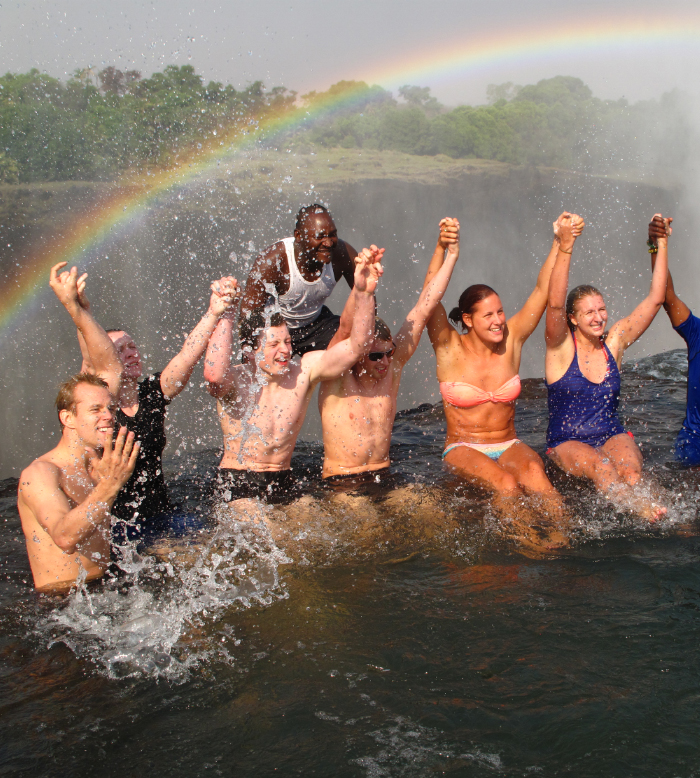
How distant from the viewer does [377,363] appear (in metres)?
4.82

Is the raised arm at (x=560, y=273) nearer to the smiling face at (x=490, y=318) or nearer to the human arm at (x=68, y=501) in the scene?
the smiling face at (x=490, y=318)

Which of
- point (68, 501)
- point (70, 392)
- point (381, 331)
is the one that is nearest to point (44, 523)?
point (68, 501)

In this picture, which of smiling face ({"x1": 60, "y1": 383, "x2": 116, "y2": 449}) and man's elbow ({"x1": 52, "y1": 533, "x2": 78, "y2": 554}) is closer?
man's elbow ({"x1": 52, "y1": 533, "x2": 78, "y2": 554})

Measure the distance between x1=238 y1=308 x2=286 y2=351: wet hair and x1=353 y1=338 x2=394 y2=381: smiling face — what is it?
2.16 feet

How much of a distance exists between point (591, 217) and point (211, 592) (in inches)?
903

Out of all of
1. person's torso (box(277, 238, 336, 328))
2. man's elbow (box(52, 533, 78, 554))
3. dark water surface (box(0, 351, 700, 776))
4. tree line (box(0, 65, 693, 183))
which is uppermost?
tree line (box(0, 65, 693, 183))

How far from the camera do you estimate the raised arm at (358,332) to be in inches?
169

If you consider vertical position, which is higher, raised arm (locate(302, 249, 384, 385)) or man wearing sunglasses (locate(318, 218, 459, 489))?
raised arm (locate(302, 249, 384, 385))

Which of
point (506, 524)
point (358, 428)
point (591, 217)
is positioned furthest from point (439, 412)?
point (591, 217)

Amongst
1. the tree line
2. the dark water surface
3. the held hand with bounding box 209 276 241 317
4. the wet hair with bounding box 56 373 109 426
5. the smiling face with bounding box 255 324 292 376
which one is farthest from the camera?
the tree line

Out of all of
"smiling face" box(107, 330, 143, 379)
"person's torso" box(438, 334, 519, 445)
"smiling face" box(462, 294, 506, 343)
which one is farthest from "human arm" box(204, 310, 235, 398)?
"smiling face" box(462, 294, 506, 343)

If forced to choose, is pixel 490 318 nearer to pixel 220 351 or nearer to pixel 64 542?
pixel 220 351

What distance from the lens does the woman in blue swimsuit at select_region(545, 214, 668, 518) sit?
4840mm

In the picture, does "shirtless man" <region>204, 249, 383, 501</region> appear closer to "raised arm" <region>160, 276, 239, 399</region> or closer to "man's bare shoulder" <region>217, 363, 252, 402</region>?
"man's bare shoulder" <region>217, 363, 252, 402</region>
